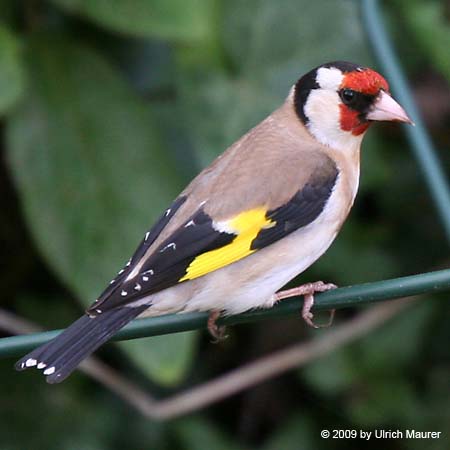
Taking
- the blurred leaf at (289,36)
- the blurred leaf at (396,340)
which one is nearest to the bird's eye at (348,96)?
the blurred leaf at (289,36)

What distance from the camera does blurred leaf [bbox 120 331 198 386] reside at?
10.8 ft

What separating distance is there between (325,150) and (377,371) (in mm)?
1133

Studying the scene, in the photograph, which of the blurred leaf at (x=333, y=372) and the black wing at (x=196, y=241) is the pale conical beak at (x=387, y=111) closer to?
the black wing at (x=196, y=241)

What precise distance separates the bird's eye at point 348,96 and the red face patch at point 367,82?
14 millimetres

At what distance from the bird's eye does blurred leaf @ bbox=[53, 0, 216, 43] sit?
73cm

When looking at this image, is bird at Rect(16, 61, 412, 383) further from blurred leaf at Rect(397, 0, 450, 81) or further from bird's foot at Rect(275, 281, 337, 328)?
blurred leaf at Rect(397, 0, 450, 81)

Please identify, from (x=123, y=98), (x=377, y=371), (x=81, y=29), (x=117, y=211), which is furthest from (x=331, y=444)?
(x=81, y=29)

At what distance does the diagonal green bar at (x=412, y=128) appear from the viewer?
8.59ft

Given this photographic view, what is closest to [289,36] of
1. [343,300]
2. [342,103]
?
[342,103]

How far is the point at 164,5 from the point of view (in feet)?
11.6

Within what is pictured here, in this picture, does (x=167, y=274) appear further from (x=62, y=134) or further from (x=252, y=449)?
(x=252, y=449)

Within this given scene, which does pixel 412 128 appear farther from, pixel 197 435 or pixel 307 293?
pixel 197 435

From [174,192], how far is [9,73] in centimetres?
64

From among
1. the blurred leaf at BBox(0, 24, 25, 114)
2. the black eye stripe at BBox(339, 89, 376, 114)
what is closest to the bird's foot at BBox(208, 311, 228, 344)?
the black eye stripe at BBox(339, 89, 376, 114)
